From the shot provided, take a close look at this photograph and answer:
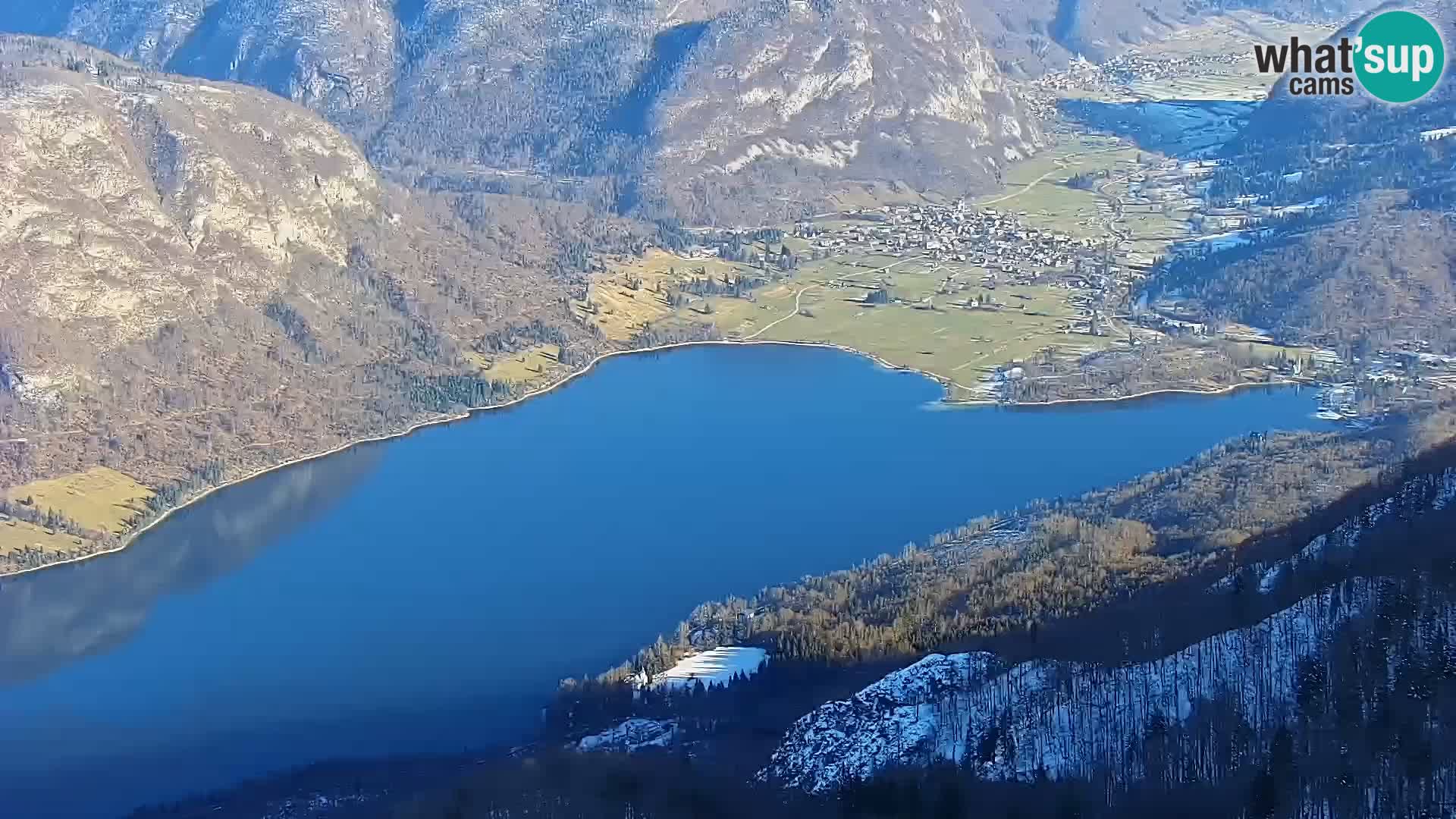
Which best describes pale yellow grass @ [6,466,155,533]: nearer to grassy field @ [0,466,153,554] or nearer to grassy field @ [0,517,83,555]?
grassy field @ [0,466,153,554]

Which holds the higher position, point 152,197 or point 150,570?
point 152,197

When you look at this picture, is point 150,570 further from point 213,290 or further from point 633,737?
point 633,737

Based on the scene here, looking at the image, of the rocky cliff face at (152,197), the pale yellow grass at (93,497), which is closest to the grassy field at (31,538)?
the pale yellow grass at (93,497)

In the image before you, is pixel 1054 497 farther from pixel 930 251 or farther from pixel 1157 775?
pixel 930 251

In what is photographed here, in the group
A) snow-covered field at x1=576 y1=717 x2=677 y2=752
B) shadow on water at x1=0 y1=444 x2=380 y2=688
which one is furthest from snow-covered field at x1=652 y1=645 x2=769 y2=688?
shadow on water at x1=0 y1=444 x2=380 y2=688

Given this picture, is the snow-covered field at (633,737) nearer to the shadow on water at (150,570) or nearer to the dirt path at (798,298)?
the shadow on water at (150,570)

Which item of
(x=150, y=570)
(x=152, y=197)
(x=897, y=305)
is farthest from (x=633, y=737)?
(x=897, y=305)

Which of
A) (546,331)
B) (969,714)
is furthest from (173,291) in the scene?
(969,714)
